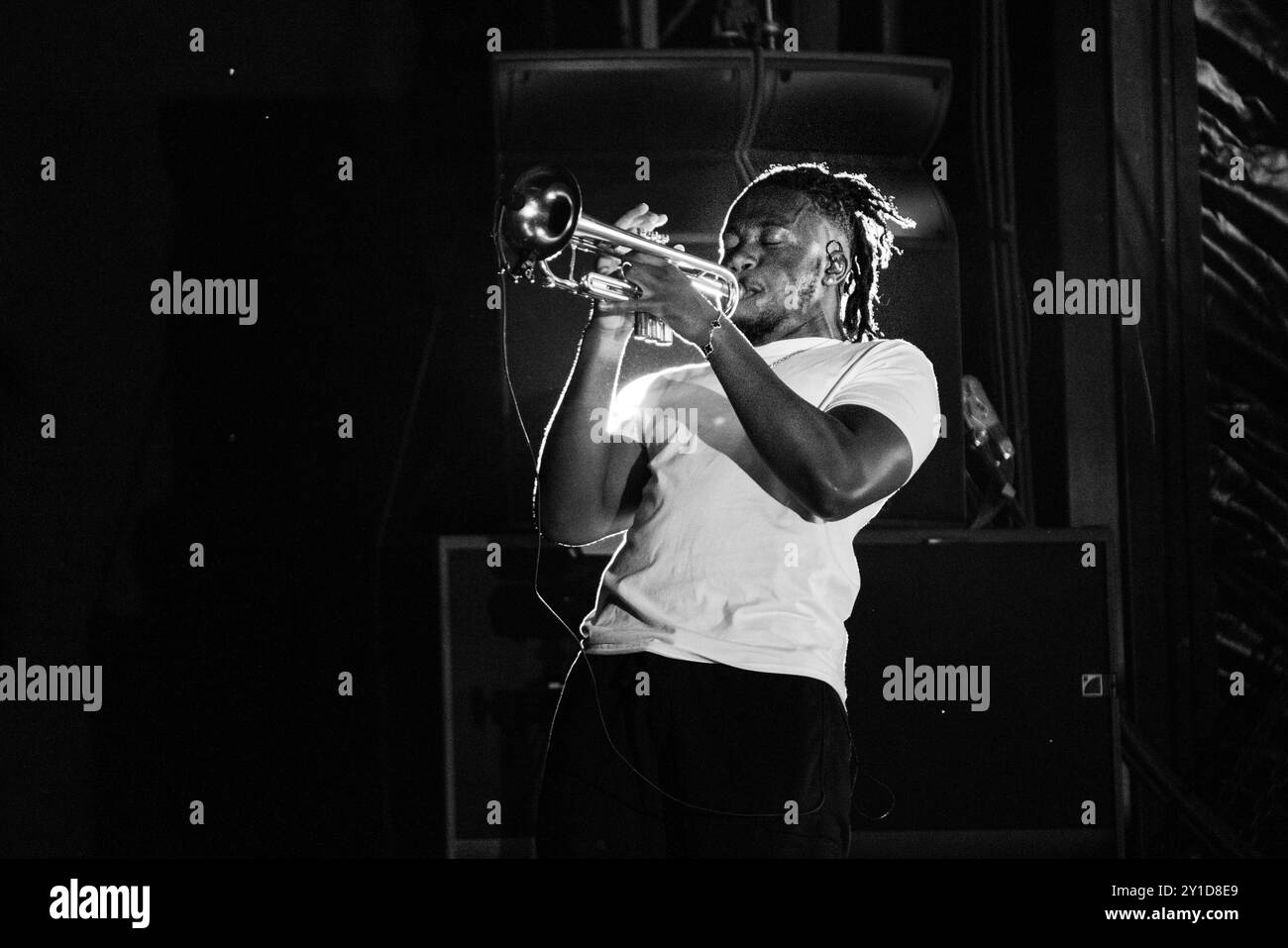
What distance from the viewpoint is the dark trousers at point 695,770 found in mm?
2020

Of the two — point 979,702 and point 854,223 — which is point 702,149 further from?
point 979,702

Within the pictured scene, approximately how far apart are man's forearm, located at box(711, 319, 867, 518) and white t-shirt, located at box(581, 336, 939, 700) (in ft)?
0.27

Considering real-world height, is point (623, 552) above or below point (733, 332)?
below

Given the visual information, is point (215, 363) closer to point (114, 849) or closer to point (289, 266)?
point (289, 266)

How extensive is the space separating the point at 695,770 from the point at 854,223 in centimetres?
106

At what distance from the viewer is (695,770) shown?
6.69ft

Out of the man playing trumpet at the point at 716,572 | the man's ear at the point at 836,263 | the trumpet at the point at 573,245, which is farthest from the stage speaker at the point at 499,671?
the man's ear at the point at 836,263

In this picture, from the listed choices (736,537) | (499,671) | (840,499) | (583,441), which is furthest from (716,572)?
(499,671)

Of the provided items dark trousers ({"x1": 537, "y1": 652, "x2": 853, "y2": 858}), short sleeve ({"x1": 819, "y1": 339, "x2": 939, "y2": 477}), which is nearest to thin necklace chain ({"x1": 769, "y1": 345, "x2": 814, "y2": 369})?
short sleeve ({"x1": 819, "y1": 339, "x2": 939, "y2": 477})

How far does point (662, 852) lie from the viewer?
2.04 m

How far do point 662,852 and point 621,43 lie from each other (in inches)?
66.4

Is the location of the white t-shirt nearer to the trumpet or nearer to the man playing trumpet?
the man playing trumpet

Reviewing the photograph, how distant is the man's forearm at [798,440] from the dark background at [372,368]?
0.84 metres


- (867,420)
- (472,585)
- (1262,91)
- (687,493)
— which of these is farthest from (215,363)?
(1262,91)
